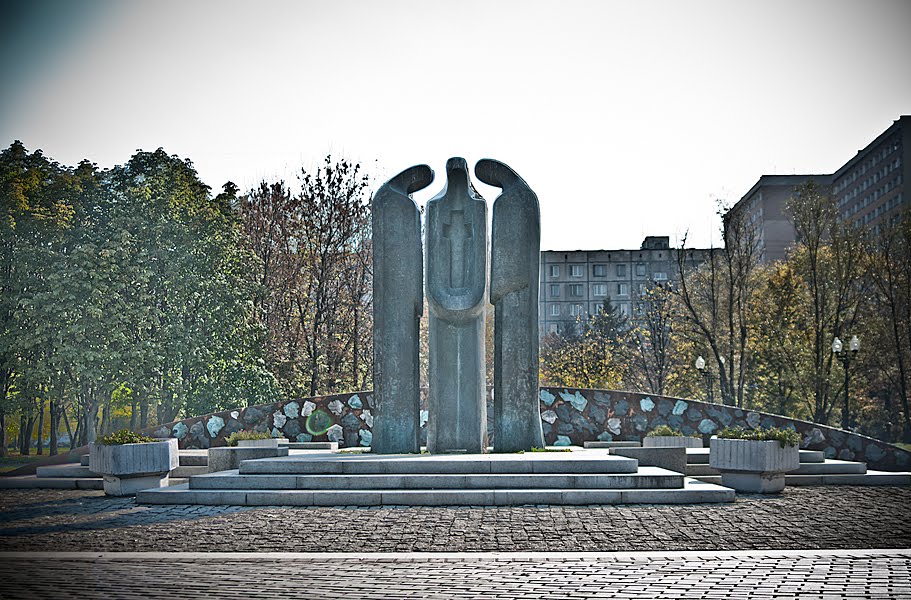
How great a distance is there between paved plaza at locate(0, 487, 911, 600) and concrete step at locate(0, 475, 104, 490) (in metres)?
3.25

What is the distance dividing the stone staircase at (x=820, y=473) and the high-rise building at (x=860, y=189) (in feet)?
139

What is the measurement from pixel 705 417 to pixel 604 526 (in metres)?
11.9

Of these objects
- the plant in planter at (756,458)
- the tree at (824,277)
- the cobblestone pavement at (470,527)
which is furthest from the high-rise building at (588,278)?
the cobblestone pavement at (470,527)

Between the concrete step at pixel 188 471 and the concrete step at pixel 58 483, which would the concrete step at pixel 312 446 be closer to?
the concrete step at pixel 188 471

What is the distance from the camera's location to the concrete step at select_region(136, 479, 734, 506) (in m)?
12.0

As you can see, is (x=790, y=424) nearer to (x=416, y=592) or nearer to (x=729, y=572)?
(x=729, y=572)

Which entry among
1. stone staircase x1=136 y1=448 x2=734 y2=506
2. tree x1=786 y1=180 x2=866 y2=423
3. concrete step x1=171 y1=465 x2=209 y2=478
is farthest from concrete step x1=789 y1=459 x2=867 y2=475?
tree x1=786 y1=180 x2=866 y2=423

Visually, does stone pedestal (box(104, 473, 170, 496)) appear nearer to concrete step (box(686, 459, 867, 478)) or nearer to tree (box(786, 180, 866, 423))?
concrete step (box(686, 459, 867, 478))

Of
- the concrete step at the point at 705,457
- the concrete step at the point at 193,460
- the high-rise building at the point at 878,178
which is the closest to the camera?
the concrete step at the point at 705,457

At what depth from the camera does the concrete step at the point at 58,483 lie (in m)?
16.0

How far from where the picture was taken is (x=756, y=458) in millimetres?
13500

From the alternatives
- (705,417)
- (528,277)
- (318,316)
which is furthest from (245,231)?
(528,277)

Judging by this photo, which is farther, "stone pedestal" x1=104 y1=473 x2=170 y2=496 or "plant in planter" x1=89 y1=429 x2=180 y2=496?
"stone pedestal" x1=104 y1=473 x2=170 y2=496

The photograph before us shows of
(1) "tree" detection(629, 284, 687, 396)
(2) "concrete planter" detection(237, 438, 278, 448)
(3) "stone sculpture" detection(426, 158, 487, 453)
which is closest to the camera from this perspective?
(3) "stone sculpture" detection(426, 158, 487, 453)
